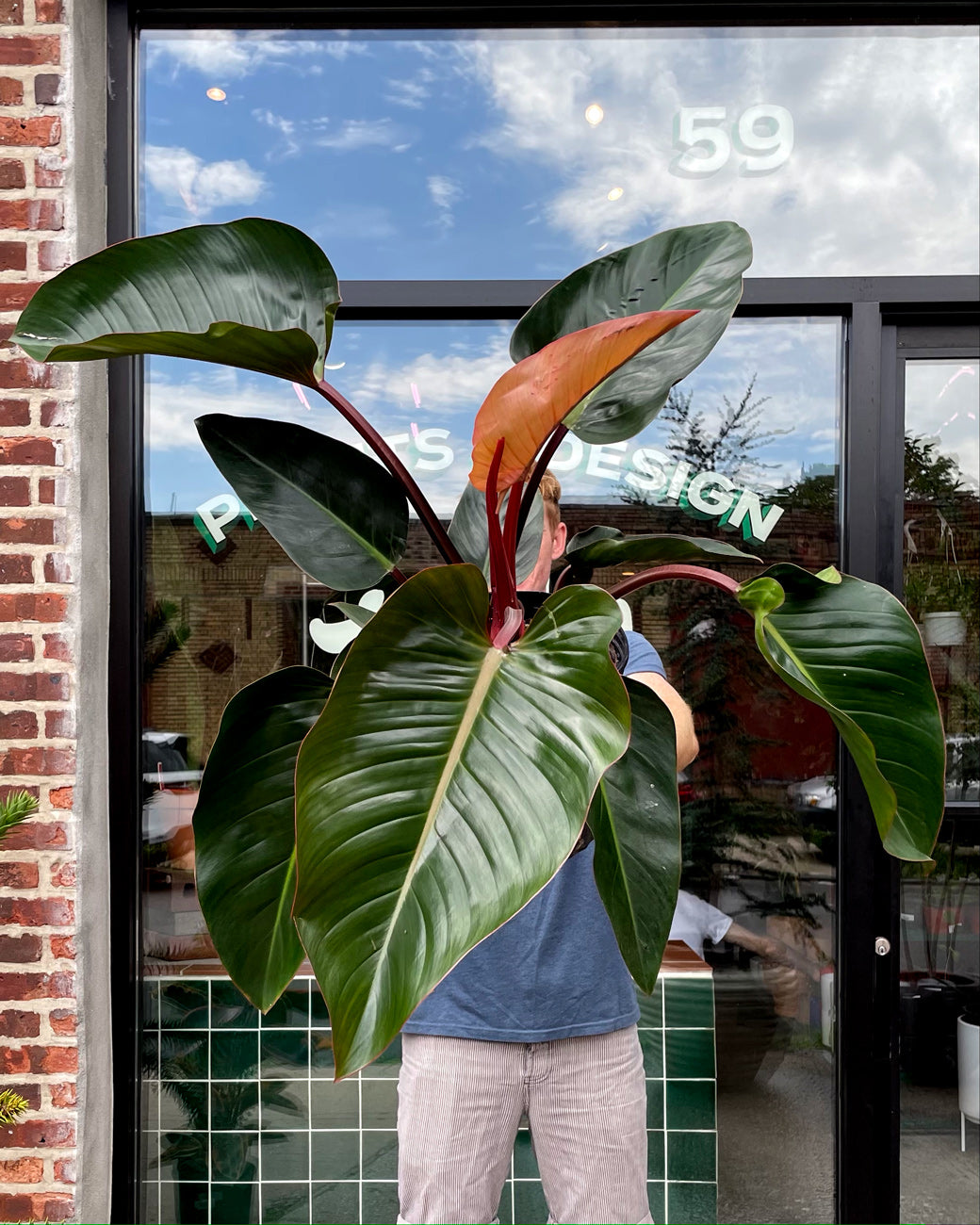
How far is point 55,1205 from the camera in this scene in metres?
1.85

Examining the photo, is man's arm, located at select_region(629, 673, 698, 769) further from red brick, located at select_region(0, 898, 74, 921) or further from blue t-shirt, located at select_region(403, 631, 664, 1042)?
red brick, located at select_region(0, 898, 74, 921)

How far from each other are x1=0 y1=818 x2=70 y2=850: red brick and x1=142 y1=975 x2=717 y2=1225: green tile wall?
469mm

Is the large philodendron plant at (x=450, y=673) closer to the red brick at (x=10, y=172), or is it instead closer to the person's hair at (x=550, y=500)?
the person's hair at (x=550, y=500)

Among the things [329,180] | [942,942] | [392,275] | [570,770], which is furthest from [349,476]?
[942,942]

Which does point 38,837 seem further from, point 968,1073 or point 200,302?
point 968,1073

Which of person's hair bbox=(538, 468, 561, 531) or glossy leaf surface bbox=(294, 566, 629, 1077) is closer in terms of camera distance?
glossy leaf surface bbox=(294, 566, 629, 1077)

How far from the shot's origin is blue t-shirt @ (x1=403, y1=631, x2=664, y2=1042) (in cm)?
145

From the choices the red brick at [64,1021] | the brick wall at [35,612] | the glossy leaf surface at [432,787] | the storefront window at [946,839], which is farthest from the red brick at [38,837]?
the storefront window at [946,839]

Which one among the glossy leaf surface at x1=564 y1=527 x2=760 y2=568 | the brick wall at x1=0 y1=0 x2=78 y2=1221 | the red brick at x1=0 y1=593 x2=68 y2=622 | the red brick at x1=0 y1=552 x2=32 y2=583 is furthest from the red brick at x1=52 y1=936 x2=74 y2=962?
the glossy leaf surface at x1=564 y1=527 x2=760 y2=568

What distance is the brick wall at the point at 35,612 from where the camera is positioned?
1853 millimetres

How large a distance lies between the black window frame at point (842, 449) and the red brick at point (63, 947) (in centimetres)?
20

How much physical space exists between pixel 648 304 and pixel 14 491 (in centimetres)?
148

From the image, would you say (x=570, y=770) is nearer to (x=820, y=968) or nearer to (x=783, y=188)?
(x=820, y=968)

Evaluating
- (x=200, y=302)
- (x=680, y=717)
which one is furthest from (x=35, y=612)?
(x=200, y=302)
